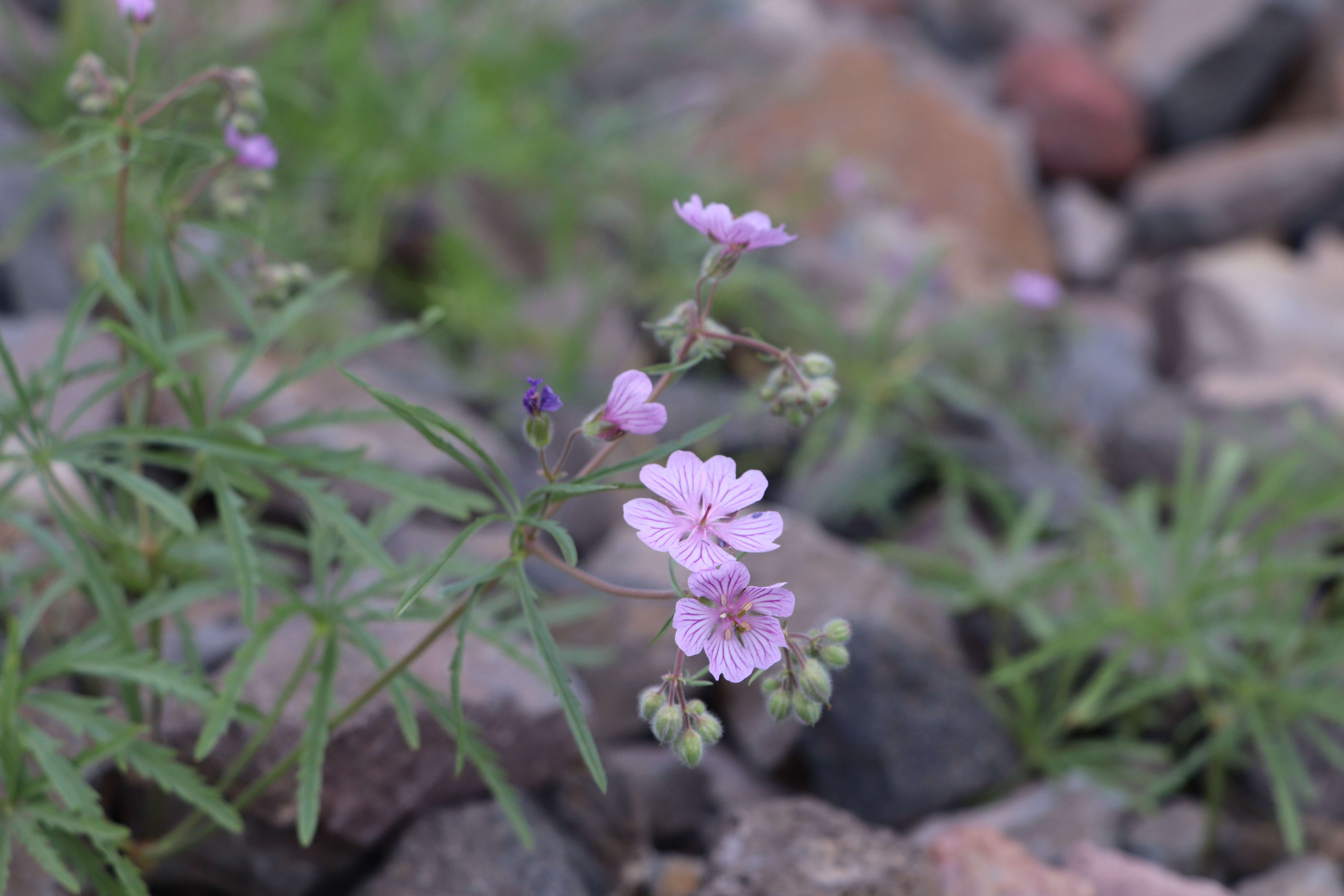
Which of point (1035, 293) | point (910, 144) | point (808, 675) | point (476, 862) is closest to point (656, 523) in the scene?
point (808, 675)

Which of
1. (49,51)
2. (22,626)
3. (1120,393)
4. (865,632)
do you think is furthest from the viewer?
(1120,393)

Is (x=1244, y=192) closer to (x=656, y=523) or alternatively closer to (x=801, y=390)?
(x=801, y=390)

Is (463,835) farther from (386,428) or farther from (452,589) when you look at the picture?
(386,428)

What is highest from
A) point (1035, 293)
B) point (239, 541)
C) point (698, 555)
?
point (698, 555)

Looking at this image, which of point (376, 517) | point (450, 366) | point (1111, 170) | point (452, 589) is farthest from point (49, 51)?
point (1111, 170)

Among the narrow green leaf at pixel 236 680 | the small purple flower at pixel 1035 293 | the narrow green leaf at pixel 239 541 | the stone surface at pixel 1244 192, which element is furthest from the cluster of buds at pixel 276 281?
the stone surface at pixel 1244 192

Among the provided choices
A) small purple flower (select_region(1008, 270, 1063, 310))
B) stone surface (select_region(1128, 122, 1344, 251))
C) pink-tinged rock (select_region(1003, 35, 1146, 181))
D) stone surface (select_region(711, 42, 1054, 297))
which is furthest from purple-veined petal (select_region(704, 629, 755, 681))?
pink-tinged rock (select_region(1003, 35, 1146, 181))
